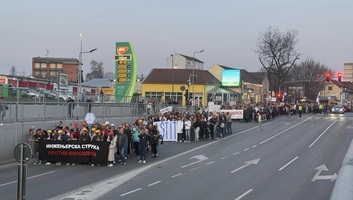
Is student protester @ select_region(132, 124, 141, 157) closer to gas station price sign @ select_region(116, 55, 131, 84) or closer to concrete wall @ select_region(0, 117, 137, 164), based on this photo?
concrete wall @ select_region(0, 117, 137, 164)

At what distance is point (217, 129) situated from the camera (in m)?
34.8

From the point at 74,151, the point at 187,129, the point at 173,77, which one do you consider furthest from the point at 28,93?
the point at 173,77

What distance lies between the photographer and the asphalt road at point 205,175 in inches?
558

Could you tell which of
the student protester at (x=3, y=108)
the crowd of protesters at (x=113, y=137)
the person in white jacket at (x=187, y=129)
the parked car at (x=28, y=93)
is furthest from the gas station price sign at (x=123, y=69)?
the student protester at (x=3, y=108)

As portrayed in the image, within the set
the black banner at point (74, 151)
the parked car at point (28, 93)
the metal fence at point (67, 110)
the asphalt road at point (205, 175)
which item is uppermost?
the parked car at point (28, 93)

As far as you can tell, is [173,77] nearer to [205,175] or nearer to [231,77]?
[231,77]

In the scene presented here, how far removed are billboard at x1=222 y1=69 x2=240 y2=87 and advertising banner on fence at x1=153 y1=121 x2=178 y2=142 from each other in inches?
2667

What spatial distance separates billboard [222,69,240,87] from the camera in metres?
99.0

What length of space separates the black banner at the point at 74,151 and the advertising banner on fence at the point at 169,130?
35.7ft

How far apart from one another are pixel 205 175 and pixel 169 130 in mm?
14607

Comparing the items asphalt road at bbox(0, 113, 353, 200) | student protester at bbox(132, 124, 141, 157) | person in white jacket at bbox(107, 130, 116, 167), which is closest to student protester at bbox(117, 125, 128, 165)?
person in white jacket at bbox(107, 130, 116, 167)

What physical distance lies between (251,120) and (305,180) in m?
35.3

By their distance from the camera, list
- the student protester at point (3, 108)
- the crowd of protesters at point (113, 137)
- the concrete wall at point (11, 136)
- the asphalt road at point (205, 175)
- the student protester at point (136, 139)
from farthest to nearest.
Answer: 1. the student protester at point (136, 139)
2. the student protester at point (3, 108)
3. the concrete wall at point (11, 136)
4. the crowd of protesters at point (113, 137)
5. the asphalt road at point (205, 175)

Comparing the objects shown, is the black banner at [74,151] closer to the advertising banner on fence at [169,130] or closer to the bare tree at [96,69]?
the advertising banner on fence at [169,130]
